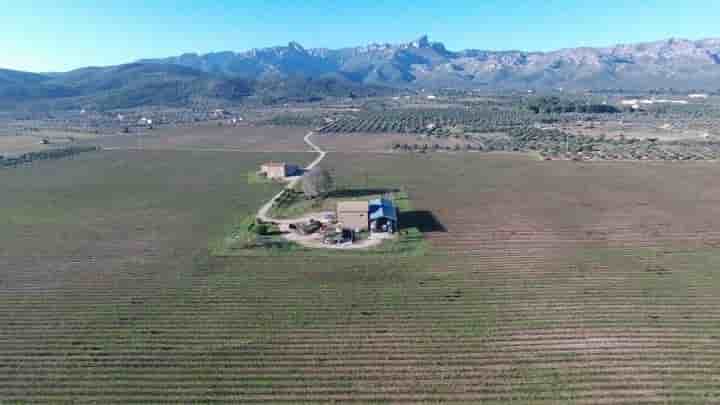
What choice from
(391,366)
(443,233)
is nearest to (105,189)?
(443,233)

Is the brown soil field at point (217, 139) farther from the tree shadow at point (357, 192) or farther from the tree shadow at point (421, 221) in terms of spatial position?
the tree shadow at point (421, 221)

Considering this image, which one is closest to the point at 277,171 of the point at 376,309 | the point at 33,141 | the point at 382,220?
the point at 382,220

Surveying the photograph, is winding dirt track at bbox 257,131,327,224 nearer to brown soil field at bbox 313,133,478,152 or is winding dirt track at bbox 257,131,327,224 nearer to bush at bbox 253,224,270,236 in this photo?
bush at bbox 253,224,270,236

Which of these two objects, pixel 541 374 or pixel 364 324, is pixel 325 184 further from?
pixel 541 374

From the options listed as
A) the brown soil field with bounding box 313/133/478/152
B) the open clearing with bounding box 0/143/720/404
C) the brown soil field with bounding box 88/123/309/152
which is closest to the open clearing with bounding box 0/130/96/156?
the brown soil field with bounding box 88/123/309/152

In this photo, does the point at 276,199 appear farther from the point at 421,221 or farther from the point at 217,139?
the point at 217,139
